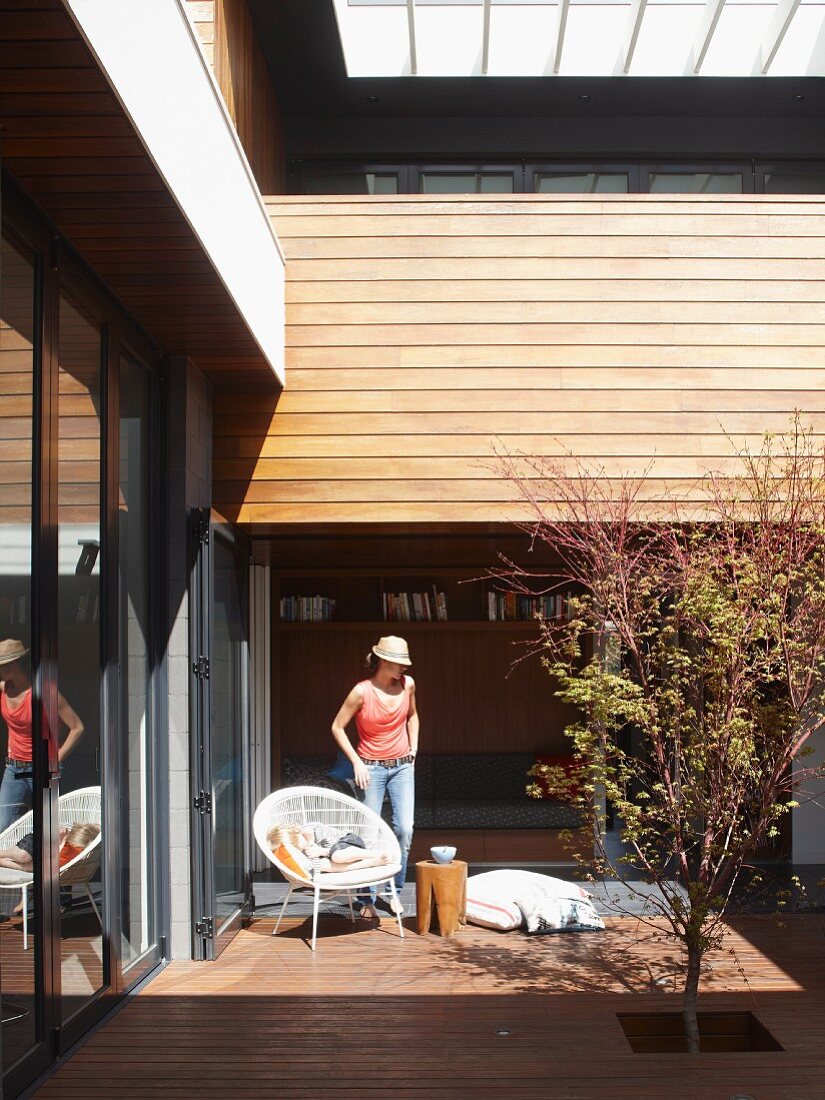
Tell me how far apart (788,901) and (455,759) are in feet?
11.7

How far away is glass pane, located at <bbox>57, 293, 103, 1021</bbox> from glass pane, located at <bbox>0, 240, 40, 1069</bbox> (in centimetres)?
34

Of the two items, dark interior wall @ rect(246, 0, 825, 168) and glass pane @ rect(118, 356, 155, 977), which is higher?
dark interior wall @ rect(246, 0, 825, 168)

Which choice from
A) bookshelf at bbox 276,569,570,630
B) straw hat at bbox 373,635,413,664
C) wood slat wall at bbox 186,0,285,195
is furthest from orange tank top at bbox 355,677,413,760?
wood slat wall at bbox 186,0,285,195

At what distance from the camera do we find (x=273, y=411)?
22.9 ft

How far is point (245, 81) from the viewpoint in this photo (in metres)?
7.86

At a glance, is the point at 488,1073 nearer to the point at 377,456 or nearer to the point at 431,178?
the point at 377,456

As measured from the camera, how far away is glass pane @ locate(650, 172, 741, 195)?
33.0 ft

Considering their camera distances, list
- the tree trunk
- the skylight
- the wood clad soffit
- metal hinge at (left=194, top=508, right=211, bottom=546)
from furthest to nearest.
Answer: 1. the skylight
2. metal hinge at (left=194, top=508, right=211, bottom=546)
3. the tree trunk
4. the wood clad soffit

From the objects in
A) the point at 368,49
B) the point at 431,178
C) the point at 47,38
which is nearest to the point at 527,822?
the point at 431,178

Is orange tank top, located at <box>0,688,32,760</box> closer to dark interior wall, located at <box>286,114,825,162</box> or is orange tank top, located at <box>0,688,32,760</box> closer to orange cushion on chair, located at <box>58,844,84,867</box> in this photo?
orange cushion on chair, located at <box>58,844,84,867</box>

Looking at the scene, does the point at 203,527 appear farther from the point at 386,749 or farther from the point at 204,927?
the point at 204,927

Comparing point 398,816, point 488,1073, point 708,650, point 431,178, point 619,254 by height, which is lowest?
point 488,1073

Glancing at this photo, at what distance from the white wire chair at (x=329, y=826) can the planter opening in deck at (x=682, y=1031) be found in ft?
5.67

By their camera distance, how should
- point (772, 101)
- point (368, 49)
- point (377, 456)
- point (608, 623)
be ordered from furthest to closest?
point (772, 101), point (368, 49), point (377, 456), point (608, 623)
